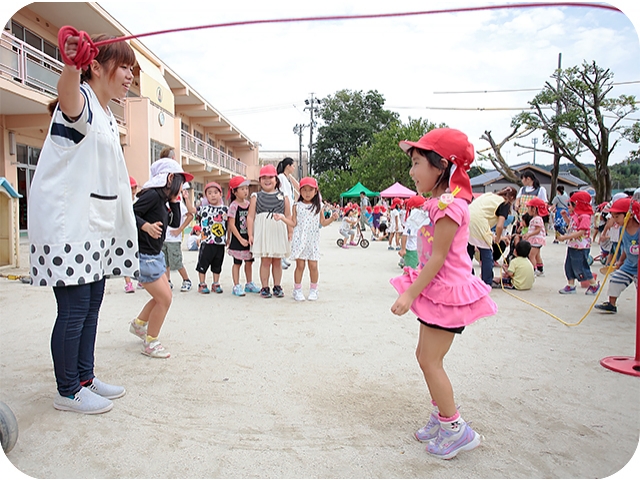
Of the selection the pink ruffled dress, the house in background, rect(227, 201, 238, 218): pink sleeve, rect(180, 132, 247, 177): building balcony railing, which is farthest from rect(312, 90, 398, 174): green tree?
the pink ruffled dress

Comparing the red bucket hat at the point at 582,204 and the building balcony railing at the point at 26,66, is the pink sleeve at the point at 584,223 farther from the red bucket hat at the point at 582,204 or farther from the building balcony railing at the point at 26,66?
the building balcony railing at the point at 26,66

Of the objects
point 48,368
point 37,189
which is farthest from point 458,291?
point 48,368

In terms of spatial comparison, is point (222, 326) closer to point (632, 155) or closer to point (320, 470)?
point (320, 470)

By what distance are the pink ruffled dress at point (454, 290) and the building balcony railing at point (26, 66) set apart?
9976mm

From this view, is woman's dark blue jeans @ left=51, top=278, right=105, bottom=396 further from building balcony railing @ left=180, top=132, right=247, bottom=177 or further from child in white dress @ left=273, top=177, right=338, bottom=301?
building balcony railing @ left=180, top=132, right=247, bottom=177

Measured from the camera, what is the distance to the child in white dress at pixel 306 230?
19.4 feet

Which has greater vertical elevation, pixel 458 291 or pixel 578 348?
pixel 458 291

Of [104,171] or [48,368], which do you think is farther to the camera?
[48,368]

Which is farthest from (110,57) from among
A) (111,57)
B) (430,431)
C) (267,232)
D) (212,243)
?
(212,243)

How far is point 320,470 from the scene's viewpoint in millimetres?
2049

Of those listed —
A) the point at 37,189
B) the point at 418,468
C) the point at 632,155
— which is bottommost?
the point at 418,468

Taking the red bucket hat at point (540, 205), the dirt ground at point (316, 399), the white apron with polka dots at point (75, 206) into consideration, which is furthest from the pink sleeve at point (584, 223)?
the white apron with polka dots at point (75, 206)

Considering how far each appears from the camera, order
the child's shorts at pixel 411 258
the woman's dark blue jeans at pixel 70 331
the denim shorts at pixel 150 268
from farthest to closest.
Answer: the child's shorts at pixel 411 258, the denim shorts at pixel 150 268, the woman's dark blue jeans at pixel 70 331

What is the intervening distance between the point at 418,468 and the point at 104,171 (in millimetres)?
2255
